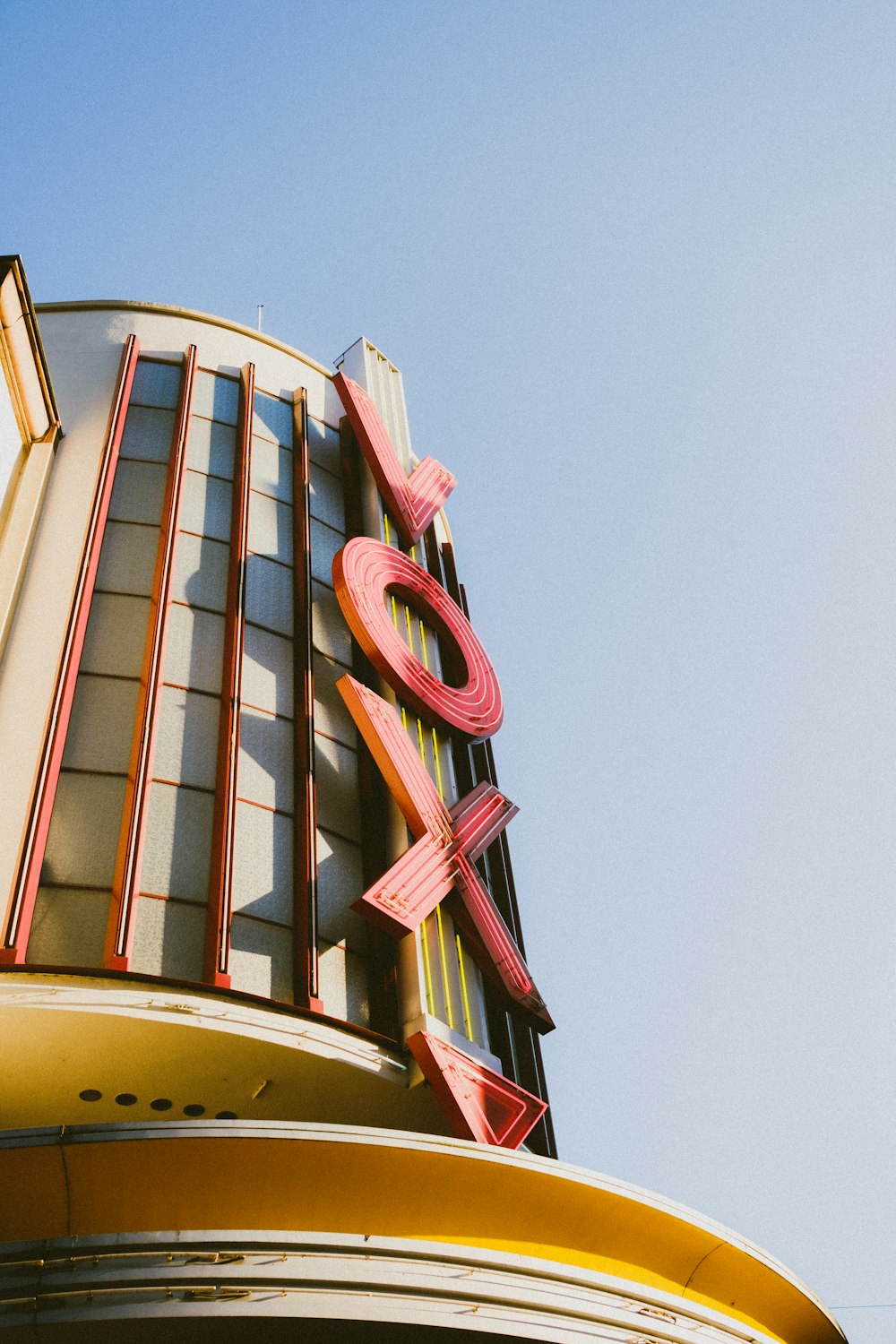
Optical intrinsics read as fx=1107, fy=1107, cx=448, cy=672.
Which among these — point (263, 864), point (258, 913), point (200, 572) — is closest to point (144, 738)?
point (263, 864)

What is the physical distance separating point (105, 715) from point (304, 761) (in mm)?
2508

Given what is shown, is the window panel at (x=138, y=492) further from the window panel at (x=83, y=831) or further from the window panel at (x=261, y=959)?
the window panel at (x=261, y=959)

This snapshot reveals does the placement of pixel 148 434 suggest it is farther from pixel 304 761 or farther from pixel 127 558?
pixel 304 761

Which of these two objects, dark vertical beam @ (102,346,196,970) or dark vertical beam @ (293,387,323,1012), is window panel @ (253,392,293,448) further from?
dark vertical beam @ (102,346,196,970)

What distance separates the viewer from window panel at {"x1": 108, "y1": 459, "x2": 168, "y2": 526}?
1622 centimetres

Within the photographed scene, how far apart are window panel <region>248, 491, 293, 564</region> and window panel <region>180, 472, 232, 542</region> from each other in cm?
38

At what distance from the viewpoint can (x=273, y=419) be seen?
19266 mm

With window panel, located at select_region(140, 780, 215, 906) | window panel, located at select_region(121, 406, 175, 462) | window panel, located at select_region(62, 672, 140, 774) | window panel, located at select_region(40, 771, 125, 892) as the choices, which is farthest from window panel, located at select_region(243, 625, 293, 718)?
window panel, located at select_region(121, 406, 175, 462)

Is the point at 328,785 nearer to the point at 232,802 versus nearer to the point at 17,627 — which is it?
the point at 232,802

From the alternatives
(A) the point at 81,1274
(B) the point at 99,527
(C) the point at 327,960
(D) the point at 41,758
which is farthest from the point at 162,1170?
(B) the point at 99,527

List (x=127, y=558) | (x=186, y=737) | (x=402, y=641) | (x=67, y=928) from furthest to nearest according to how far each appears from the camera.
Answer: (x=402, y=641), (x=127, y=558), (x=186, y=737), (x=67, y=928)

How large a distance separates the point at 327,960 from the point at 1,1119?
3.67 m

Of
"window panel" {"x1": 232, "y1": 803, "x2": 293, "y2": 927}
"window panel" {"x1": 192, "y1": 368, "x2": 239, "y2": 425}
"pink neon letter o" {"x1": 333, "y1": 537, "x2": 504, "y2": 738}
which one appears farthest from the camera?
"window panel" {"x1": 192, "y1": 368, "x2": 239, "y2": 425}

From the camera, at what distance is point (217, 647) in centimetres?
1482
